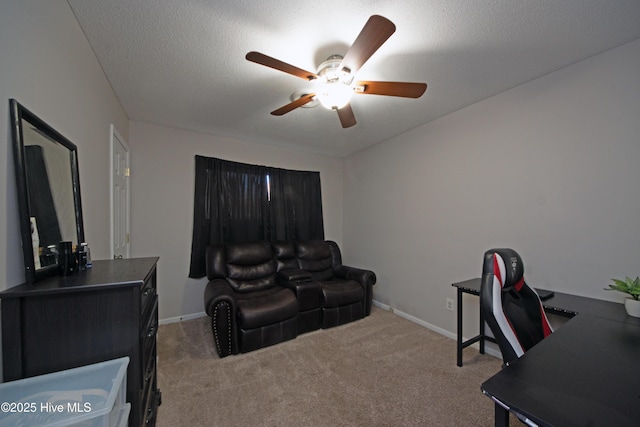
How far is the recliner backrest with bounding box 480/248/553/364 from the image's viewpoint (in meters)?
1.05

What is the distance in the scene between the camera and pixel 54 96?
1.20 m

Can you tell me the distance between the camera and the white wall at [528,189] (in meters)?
1.72

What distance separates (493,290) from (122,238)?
319cm

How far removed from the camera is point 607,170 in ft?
5.78

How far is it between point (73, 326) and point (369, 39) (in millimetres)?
1798

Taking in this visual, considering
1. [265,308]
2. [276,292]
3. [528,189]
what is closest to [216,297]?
[265,308]

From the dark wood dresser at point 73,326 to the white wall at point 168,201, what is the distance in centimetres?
227

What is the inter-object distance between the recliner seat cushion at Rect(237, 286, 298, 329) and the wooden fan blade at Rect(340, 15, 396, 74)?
2.25 m

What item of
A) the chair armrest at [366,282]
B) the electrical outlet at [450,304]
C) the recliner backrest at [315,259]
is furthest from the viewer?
the recliner backrest at [315,259]

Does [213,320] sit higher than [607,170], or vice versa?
[607,170]

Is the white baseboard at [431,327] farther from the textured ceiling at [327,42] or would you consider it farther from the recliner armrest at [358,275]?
the textured ceiling at [327,42]

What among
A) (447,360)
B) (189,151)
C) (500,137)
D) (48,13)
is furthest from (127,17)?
(447,360)

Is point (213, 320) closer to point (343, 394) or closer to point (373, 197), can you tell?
point (343, 394)

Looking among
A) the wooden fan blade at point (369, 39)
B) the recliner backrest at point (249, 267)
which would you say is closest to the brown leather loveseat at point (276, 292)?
the recliner backrest at point (249, 267)
